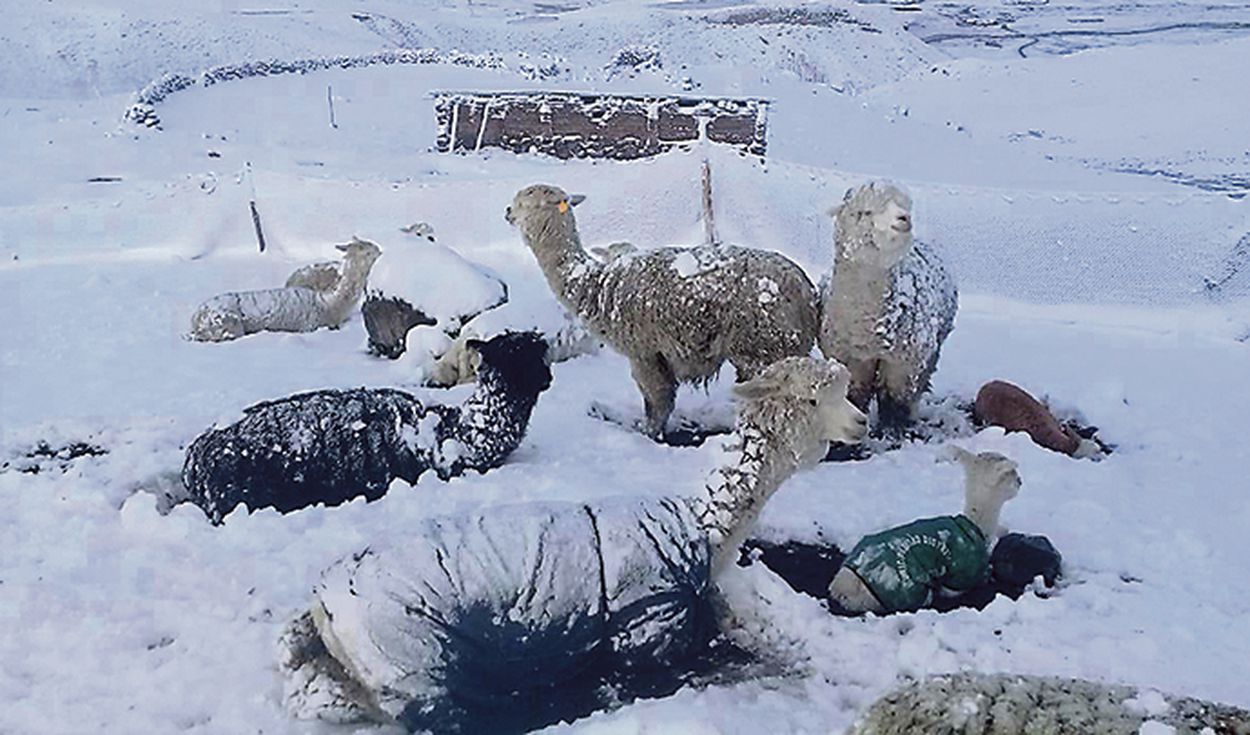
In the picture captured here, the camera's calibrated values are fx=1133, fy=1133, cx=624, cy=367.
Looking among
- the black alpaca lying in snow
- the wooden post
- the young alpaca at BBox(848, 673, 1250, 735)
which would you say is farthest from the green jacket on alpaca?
the wooden post

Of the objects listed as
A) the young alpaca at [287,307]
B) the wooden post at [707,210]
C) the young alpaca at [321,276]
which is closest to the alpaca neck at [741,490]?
the young alpaca at [287,307]

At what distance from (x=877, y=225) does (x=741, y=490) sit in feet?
7.30

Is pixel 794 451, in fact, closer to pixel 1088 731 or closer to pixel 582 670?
pixel 582 670

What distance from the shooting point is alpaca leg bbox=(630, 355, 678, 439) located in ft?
20.6

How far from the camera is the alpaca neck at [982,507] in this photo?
4.71 metres

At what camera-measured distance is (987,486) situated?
184 inches

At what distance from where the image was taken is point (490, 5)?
4884cm

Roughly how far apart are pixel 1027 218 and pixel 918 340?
380 cm

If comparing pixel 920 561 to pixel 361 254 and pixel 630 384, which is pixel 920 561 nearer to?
pixel 630 384

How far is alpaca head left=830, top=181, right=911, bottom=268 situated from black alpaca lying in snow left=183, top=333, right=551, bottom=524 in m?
1.72

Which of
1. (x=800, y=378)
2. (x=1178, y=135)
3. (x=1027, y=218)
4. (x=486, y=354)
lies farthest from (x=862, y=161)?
(x=800, y=378)

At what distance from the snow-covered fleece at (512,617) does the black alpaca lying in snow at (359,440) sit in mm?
1593

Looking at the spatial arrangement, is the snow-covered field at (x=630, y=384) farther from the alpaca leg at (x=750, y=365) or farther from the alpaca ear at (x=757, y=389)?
the alpaca leg at (x=750, y=365)

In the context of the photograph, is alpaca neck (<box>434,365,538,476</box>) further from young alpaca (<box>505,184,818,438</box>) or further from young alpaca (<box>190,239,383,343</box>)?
young alpaca (<box>190,239,383,343</box>)
